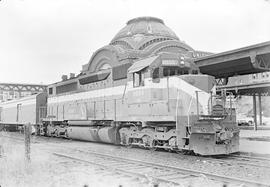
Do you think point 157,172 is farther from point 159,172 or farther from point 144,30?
point 144,30

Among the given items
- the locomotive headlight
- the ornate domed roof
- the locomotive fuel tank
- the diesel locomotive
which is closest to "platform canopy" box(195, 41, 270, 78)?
the diesel locomotive

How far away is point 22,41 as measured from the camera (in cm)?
646

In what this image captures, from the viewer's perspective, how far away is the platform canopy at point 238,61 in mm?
15419

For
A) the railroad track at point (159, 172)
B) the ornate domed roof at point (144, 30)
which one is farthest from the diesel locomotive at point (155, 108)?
the ornate domed roof at point (144, 30)

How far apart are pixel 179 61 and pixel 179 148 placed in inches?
113

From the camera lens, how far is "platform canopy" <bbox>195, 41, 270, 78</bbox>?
50.6ft

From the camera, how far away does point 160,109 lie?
33.9ft

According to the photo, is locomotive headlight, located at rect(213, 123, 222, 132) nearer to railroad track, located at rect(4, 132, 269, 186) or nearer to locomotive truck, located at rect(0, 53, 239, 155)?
locomotive truck, located at rect(0, 53, 239, 155)

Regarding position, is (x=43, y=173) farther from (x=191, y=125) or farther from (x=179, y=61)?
(x=179, y=61)

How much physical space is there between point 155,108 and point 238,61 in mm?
8563

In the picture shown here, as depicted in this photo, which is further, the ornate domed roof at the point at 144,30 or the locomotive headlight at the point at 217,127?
the ornate domed roof at the point at 144,30

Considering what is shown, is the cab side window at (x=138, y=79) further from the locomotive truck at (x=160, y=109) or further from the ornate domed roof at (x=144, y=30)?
the ornate domed roof at (x=144, y=30)

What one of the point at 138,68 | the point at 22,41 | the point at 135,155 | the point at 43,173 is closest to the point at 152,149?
the point at 135,155

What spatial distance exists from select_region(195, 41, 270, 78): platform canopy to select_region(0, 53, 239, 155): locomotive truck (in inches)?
238
